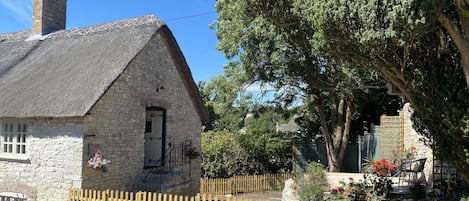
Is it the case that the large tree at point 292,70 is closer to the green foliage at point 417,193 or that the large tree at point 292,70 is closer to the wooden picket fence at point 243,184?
the wooden picket fence at point 243,184

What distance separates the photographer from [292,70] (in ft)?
57.0

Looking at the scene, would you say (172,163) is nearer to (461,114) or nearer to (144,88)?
(144,88)

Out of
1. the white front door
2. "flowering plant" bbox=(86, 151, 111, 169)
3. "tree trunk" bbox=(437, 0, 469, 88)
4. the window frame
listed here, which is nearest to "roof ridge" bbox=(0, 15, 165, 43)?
the white front door

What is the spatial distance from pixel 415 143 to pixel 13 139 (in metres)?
15.3

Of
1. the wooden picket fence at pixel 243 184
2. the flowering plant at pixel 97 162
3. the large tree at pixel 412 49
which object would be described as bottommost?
the wooden picket fence at pixel 243 184

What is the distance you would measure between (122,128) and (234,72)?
26.8 ft

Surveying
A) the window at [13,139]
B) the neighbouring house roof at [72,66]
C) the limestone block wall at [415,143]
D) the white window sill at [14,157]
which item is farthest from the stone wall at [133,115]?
the limestone block wall at [415,143]

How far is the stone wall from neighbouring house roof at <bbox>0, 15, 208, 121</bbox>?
1.10 feet

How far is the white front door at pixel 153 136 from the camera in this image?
14.7m

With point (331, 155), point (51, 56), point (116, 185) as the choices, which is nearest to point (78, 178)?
point (116, 185)

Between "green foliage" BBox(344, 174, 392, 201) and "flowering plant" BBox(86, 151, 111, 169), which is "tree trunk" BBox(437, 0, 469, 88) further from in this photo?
"flowering plant" BBox(86, 151, 111, 169)

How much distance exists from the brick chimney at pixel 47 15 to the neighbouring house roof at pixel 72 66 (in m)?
0.72

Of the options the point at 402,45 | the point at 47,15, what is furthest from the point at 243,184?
the point at 402,45

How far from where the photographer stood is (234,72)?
63.6 ft
